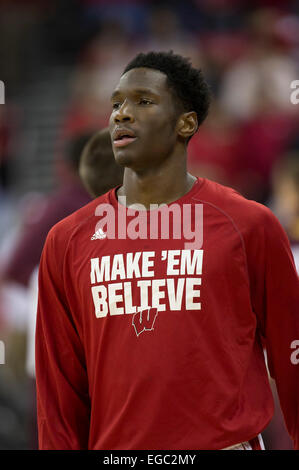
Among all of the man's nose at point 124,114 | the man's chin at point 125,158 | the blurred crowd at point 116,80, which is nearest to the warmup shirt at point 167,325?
the man's chin at point 125,158

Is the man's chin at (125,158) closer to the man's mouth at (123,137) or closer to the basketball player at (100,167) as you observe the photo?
the man's mouth at (123,137)

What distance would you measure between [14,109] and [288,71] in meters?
3.43

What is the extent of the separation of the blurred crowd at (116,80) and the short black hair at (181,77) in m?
2.42

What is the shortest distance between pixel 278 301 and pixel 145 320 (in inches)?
18.7

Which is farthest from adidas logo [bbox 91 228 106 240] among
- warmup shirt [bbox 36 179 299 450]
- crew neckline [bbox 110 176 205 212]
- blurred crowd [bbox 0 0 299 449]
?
blurred crowd [bbox 0 0 299 449]

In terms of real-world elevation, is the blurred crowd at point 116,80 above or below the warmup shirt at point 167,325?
above

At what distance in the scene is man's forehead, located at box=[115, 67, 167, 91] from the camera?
3.08m

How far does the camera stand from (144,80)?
309 centimetres

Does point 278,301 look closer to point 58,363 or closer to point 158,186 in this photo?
point 158,186

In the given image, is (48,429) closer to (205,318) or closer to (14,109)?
(205,318)

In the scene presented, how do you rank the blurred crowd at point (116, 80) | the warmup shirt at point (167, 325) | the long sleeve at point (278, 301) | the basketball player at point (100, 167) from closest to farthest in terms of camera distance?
the warmup shirt at point (167, 325)
the long sleeve at point (278, 301)
the basketball player at point (100, 167)
the blurred crowd at point (116, 80)

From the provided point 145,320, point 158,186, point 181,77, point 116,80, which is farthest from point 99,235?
point 116,80

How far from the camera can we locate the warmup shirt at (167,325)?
2883 millimetres

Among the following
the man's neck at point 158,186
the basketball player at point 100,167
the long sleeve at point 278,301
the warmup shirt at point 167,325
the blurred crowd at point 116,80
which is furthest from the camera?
the blurred crowd at point 116,80
